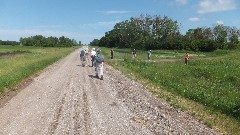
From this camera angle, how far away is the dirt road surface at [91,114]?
11.9m

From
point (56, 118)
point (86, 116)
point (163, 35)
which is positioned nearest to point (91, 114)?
point (86, 116)

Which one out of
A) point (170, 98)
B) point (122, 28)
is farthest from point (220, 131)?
point (122, 28)

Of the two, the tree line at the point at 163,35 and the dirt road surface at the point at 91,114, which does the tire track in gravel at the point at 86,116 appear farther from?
the tree line at the point at 163,35

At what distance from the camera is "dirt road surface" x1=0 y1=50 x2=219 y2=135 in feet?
39.2

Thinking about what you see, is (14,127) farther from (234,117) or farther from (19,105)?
(234,117)

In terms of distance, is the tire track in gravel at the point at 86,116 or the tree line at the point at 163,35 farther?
the tree line at the point at 163,35

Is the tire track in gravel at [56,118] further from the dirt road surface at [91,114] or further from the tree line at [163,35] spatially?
the tree line at [163,35]

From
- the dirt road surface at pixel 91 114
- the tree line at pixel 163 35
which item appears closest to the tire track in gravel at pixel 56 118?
the dirt road surface at pixel 91 114

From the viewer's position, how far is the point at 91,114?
46.8 ft

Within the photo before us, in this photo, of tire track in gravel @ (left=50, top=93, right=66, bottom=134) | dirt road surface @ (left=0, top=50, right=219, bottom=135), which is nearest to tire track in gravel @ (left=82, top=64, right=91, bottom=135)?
dirt road surface @ (left=0, top=50, right=219, bottom=135)

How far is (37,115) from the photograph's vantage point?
14000 millimetres

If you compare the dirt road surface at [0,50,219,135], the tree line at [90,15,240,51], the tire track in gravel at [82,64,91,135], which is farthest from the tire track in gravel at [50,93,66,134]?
the tree line at [90,15,240,51]

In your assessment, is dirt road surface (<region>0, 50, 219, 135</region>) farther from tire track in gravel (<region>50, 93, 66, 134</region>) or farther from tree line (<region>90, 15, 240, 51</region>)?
tree line (<region>90, 15, 240, 51</region>)

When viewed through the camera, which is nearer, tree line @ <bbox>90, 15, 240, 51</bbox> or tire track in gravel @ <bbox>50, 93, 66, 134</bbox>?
tire track in gravel @ <bbox>50, 93, 66, 134</bbox>
